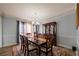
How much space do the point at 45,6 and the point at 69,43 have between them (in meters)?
0.60

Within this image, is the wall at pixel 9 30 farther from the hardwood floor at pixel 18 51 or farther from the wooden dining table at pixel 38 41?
the wooden dining table at pixel 38 41

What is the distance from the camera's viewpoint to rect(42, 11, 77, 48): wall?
179 cm

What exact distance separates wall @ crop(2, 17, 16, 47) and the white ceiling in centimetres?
9

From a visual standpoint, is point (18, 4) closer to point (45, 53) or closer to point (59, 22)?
point (59, 22)

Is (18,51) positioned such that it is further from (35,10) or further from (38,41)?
(35,10)

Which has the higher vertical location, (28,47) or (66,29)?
(66,29)

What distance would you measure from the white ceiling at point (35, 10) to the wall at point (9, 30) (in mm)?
93

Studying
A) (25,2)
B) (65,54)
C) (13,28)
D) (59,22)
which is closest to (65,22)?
(59,22)

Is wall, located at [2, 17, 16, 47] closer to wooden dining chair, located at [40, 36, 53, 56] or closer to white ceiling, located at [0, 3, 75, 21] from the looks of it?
white ceiling, located at [0, 3, 75, 21]

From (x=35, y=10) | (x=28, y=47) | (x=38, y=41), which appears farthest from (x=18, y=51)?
(x=35, y=10)

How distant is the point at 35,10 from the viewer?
1.81 metres

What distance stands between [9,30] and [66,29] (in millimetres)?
790

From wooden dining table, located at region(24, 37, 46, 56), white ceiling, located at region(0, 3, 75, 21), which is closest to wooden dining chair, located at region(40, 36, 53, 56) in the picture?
wooden dining table, located at region(24, 37, 46, 56)

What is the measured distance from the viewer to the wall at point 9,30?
181 centimetres
